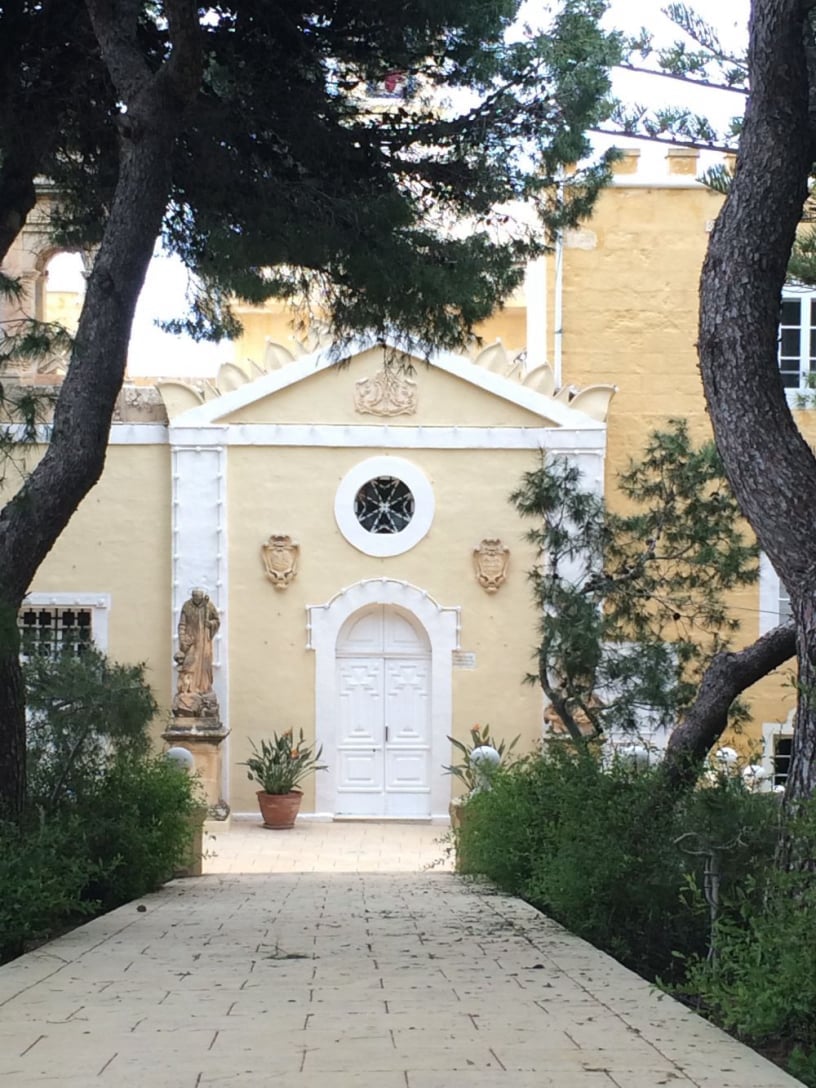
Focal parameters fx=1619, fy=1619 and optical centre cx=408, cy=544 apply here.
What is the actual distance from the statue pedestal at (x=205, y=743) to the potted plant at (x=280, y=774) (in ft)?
1.76

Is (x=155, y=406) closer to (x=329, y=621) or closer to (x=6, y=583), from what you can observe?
(x=329, y=621)

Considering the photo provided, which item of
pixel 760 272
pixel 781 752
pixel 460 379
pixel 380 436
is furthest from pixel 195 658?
pixel 760 272

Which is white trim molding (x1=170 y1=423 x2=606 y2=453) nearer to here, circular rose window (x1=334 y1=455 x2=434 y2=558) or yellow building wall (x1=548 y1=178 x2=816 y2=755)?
circular rose window (x1=334 y1=455 x2=434 y2=558)

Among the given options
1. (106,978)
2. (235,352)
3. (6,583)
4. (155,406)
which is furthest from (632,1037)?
(235,352)

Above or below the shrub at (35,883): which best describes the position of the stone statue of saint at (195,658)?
above

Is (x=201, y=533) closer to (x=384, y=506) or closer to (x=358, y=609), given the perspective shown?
(x=358, y=609)

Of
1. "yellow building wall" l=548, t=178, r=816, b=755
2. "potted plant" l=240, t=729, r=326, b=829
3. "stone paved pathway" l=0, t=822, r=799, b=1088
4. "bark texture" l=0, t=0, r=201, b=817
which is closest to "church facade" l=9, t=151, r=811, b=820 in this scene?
"potted plant" l=240, t=729, r=326, b=829

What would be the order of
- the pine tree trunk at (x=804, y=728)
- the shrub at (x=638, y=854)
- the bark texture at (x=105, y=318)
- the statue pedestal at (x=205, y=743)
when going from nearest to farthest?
the pine tree trunk at (x=804, y=728) < the shrub at (x=638, y=854) < the bark texture at (x=105, y=318) < the statue pedestal at (x=205, y=743)

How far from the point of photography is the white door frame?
21.4 metres

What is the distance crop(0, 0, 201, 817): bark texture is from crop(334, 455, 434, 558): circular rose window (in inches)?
475

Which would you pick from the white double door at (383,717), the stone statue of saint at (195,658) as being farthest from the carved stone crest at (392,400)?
the stone statue of saint at (195,658)

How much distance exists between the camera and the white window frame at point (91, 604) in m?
21.4

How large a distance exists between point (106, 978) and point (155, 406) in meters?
15.5

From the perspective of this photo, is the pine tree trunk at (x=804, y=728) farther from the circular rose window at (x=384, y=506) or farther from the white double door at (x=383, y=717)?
the circular rose window at (x=384, y=506)
